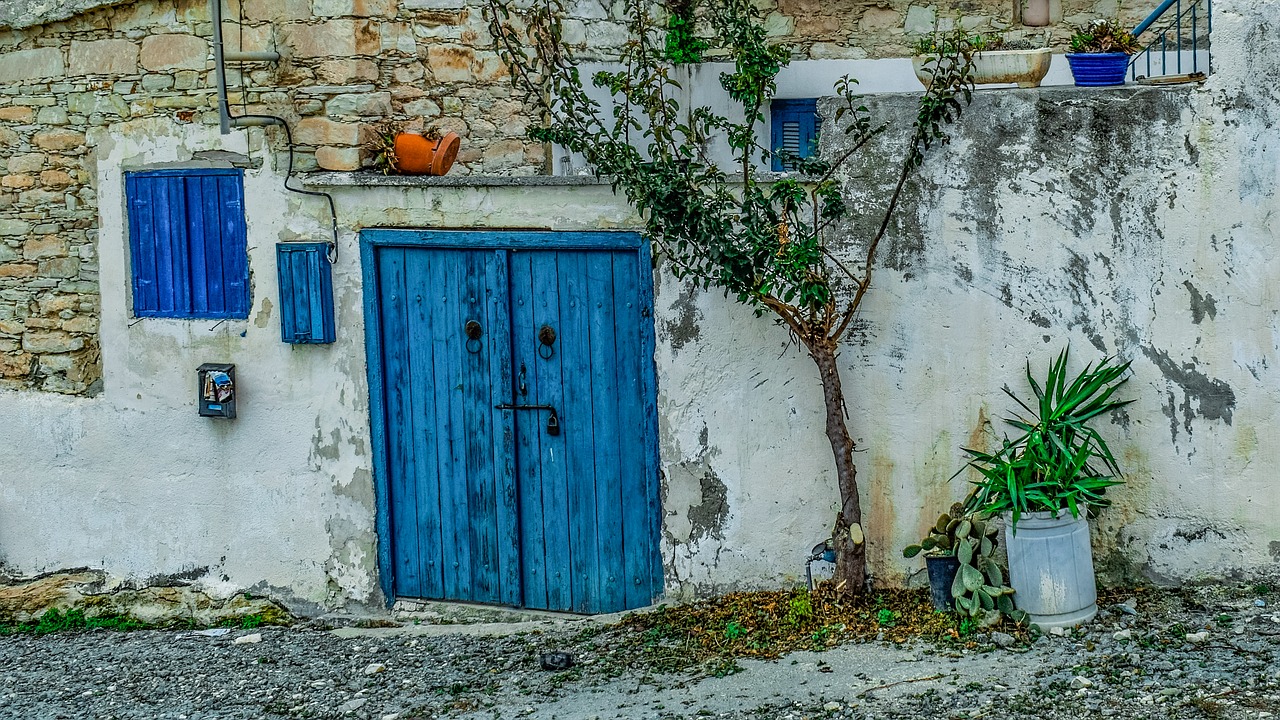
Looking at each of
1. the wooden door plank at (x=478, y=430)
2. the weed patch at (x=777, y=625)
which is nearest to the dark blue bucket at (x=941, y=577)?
the weed patch at (x=777, y=625)

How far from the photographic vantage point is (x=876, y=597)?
19.6ft

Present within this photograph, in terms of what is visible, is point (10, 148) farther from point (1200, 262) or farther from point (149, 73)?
point (1200, 262)

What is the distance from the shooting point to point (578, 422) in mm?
6383

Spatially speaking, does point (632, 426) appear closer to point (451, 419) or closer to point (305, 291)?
point (451, 419)

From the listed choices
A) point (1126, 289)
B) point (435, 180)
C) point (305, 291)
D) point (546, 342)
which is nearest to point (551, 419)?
point (546, 342)

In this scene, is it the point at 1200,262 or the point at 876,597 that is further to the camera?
the point at 876,597

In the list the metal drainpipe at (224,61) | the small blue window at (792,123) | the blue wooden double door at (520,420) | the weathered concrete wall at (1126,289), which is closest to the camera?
the weathered concrete wall at (1126,289)

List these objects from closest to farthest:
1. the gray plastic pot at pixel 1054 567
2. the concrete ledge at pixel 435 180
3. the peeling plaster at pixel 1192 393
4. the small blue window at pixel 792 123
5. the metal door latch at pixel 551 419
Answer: the gray plastic pot at pixel 1054 567 < the peeling plaster at pixel 1192 393 < the concrete ledge at pixel 435 180 < the metal door latch at pixel 551 419 < the small blue window at pixel 792 123

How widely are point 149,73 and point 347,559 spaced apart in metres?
2.58

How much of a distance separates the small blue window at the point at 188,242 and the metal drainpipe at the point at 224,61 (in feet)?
0.96

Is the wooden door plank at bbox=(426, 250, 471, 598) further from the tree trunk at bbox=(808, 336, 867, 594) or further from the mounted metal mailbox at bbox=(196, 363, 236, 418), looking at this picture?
the tree trunk at bbox=(808, 336, 867, 594)

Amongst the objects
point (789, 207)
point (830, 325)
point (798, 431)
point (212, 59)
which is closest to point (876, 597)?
point (798, 431)

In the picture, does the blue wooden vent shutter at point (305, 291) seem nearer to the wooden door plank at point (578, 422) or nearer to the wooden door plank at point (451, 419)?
the wooden door plank at point (451, 419)

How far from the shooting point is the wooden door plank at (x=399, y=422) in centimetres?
659
